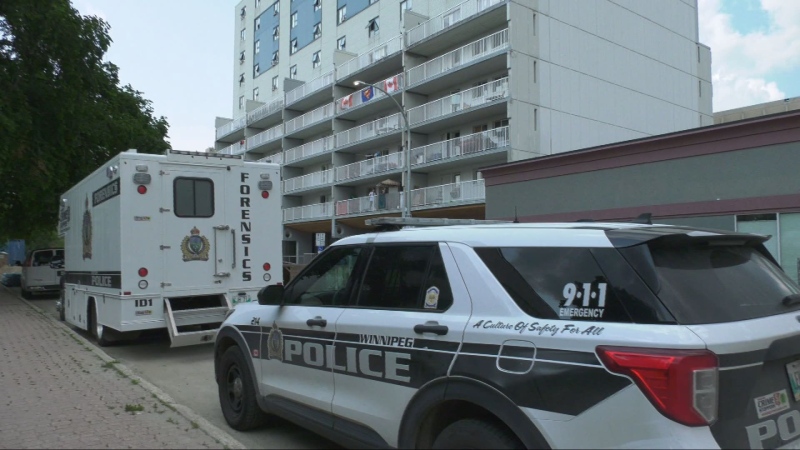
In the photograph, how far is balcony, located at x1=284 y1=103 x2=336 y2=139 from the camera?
42178 millimetres

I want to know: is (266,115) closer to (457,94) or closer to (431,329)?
(457,94)

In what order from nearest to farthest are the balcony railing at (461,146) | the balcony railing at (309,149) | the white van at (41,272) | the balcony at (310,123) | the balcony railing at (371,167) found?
the white van at (41,272)
the balcony railing at (461,146)
the balcony railing at (371,167)
the balcony railing at (309,149)
the balcony at (310,123)

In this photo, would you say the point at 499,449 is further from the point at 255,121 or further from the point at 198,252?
the point at 255,121

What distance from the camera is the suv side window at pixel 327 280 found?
4543 millimetres

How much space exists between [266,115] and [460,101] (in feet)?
82.2

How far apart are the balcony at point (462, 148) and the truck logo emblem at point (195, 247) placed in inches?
774

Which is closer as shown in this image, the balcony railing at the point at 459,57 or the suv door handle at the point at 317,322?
the suv door handle at the point at 317,322

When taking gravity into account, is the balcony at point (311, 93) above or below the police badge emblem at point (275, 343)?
above

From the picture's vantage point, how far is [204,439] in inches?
202

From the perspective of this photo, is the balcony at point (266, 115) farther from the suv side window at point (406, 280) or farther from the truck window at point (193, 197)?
the suv side window at point (406, 280)

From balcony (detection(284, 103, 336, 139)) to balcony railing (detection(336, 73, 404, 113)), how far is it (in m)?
1.34

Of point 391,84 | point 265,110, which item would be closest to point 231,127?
point 265,110

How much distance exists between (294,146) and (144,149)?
24.3 meters

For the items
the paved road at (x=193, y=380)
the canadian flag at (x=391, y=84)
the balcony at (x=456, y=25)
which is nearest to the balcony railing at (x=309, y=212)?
the canadian flag at (x=391, y=84)
